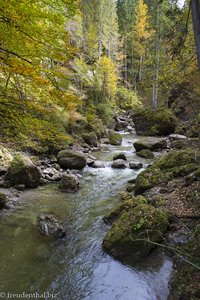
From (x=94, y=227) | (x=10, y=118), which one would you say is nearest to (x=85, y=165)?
(x=94, y=227)

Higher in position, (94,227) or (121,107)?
(121,107)

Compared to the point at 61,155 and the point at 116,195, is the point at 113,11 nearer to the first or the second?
the point at 61,155

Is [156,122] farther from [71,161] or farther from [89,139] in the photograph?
[71,161]

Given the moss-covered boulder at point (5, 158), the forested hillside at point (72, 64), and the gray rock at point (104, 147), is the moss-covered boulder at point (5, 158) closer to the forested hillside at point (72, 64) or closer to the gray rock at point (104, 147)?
the forested hillside at point (72, 64)

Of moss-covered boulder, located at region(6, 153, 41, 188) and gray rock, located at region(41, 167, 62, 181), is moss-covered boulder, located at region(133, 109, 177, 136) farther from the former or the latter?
moss-covered boulder, located at region(6, 153, 41, 188)

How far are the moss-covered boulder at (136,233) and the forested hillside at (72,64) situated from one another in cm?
234

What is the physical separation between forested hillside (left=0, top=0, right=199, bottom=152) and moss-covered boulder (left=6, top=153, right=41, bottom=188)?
2.73 feet

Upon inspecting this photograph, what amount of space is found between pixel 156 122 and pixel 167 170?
12543mm

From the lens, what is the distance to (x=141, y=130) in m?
22.0

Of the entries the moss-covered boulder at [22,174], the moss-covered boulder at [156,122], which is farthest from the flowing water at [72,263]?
the moss-covered boulder at [156,122]

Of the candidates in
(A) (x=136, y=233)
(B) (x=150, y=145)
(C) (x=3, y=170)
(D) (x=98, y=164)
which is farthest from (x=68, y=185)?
(B) (x=150, y=145)

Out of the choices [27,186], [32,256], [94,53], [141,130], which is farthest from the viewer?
[94,53]

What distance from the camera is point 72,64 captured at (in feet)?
58.6

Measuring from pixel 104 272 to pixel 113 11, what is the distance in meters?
33.4
